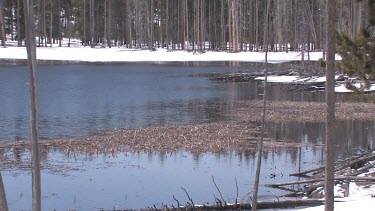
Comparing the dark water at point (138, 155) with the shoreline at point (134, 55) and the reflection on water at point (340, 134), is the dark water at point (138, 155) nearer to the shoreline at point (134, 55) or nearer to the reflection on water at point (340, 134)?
the reflection on water at point (340, 134)

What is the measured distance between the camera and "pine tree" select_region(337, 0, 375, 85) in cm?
1092

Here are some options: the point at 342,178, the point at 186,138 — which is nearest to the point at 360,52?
the point at 342,178

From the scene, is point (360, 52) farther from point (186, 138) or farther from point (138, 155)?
point (186, 138)

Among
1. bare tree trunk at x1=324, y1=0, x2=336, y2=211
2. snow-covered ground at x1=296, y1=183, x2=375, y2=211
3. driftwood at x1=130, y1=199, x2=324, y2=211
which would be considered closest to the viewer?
bare tree trunk at x1=324, y1=0, x2=336, y2=211

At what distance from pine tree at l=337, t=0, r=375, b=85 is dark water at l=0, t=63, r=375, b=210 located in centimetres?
301

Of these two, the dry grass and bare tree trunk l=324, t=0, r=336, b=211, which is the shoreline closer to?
the dry grass

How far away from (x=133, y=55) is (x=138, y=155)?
53799 millimetres

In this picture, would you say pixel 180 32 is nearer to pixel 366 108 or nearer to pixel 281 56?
pixel 281 56

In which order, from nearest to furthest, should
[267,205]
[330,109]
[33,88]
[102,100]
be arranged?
[33,88]
[330,109]
[267,205]
[102,100]

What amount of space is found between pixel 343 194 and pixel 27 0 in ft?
22.8

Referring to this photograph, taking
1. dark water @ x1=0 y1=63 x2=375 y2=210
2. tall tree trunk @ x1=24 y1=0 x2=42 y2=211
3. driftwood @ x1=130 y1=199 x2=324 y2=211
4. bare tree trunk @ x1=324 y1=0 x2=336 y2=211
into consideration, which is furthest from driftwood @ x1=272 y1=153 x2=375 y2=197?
tall tree trunk @ x1=24 y1=0 x2=42 y2=211

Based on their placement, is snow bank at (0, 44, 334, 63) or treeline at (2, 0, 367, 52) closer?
snow bank at (0, 44, 334, 63)

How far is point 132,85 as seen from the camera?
3722 cm

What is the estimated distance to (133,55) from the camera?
69.2m
